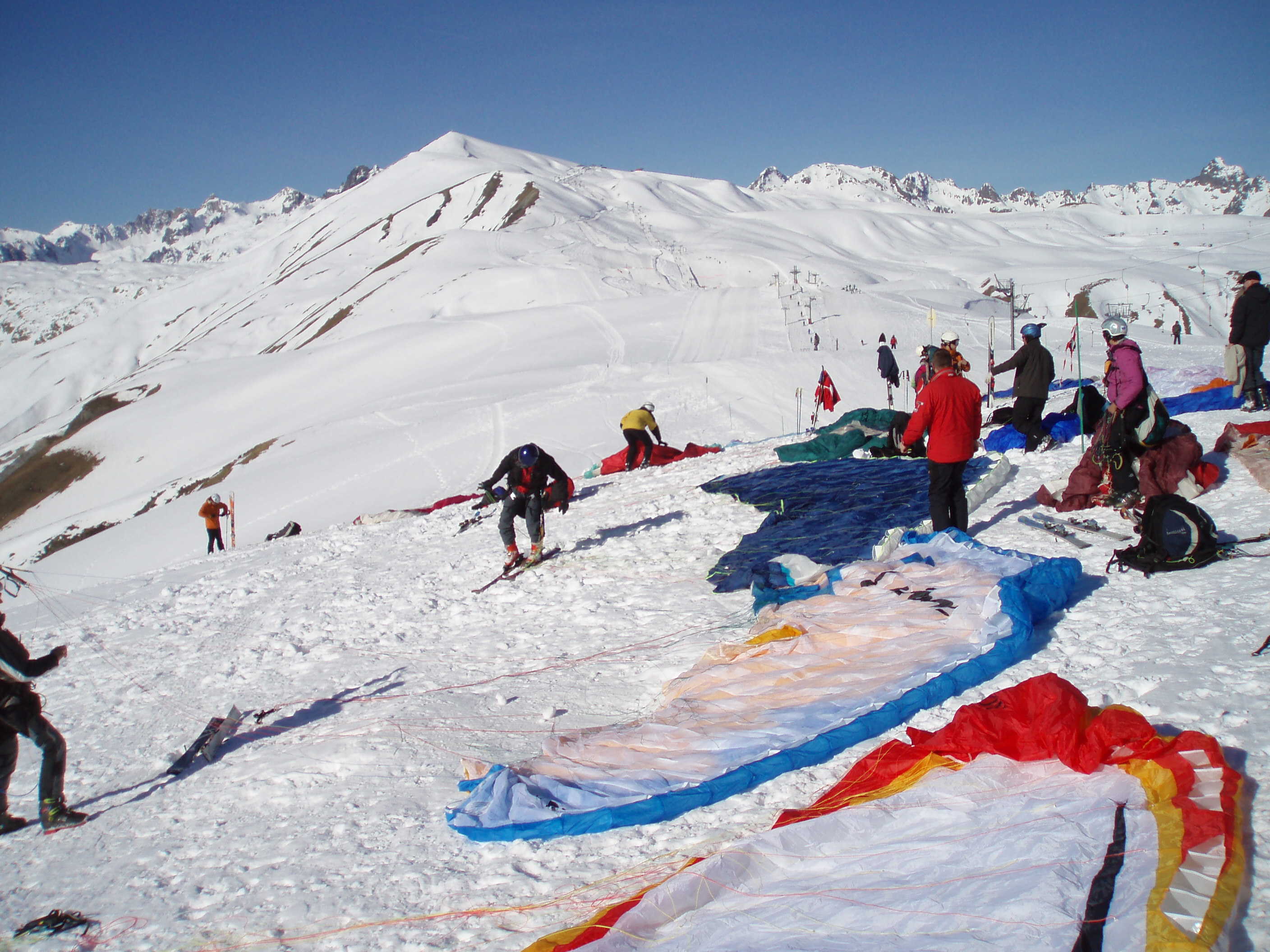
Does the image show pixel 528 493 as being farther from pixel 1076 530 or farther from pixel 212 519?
pixel 212 519

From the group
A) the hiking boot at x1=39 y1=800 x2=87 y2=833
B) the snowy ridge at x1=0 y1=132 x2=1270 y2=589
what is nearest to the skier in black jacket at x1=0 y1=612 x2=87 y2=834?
the hiking boot at x1=39 y1=800 x2=87 y2=833

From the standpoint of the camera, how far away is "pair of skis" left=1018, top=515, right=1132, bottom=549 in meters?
6.27

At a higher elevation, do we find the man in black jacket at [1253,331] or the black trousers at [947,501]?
the man in black jacket at [1253,331]

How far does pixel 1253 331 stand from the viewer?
8.55 m

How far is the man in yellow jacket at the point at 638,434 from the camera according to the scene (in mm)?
13820

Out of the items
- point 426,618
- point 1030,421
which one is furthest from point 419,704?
point 1030,421

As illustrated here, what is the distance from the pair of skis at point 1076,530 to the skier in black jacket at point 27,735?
23.6 feet

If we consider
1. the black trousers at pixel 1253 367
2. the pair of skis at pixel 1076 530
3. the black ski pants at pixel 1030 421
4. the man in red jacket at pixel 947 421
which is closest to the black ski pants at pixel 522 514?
the man in red jacket at pixel 947 421

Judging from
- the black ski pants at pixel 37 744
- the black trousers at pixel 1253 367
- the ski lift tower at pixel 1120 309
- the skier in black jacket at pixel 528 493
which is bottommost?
the black ski pants at pixel 37 744

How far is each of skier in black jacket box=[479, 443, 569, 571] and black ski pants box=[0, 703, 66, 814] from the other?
4.52 m

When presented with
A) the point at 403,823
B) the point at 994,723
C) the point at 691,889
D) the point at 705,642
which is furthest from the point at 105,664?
the point at 994,723

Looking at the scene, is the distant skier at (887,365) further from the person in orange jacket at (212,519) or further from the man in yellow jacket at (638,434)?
the person in orange jacket at (212,519)

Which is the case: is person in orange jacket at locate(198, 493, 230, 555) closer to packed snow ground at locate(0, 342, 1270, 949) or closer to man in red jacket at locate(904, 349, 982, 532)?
packed snow ground at locate(0, 342, 1270, 949)

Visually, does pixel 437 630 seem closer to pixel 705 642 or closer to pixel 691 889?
pixel 705 642
